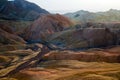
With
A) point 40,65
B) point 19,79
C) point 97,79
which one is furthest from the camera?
point 40,65

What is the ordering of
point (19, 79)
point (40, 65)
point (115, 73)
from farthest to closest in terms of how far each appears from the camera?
point (40, 65) → point (19, 79) → point (115, 73)

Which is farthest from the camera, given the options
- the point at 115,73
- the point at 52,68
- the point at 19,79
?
the point at 52,68

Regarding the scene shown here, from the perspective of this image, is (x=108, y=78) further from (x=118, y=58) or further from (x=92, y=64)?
(x=118, y=58)

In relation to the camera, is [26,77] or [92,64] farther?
[92,64]

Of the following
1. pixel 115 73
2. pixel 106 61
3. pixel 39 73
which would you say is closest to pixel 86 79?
pixel 115 73

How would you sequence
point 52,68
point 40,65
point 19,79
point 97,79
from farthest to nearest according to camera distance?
point 40,65 < point 52,68 < point 19,79 < point 97,79

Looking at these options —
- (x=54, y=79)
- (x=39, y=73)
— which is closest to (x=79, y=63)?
(x=39, y=73)

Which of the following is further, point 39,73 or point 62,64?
point 62,64

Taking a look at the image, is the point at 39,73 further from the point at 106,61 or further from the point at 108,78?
the point at 106,61
